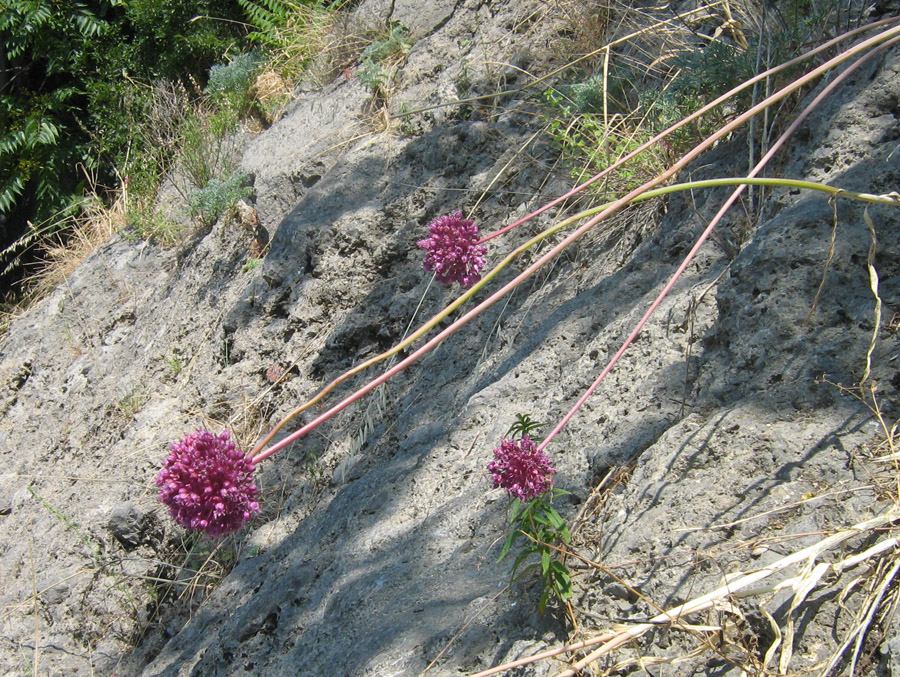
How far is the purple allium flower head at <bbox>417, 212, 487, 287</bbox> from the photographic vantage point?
2279 millimetres

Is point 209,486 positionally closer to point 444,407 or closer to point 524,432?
point 524,432

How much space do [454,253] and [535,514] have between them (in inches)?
34.1

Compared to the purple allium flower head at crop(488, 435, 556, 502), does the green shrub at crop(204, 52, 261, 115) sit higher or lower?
higher

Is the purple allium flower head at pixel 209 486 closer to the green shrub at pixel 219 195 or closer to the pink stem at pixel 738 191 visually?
the pink stem at pixel 738 191

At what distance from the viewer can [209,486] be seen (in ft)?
5.40

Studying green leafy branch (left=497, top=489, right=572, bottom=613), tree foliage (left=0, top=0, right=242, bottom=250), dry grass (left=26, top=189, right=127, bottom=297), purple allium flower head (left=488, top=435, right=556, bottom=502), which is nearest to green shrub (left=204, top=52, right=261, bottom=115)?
tree foliage (left=0, top=0, right=242, bottom=250)

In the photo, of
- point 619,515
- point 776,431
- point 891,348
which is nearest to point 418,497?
point 619,515

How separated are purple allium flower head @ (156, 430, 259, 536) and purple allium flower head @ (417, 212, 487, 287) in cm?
93

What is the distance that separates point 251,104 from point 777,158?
4.35 m

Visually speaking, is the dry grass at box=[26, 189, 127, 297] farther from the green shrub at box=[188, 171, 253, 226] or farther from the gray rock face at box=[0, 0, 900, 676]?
the green shrub at box=[188, 171, 253, 226]

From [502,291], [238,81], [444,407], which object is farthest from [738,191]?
[238,81]

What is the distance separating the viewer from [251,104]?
572 centimetres

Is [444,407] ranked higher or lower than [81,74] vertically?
lower

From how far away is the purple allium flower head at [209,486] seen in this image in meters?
1.64
